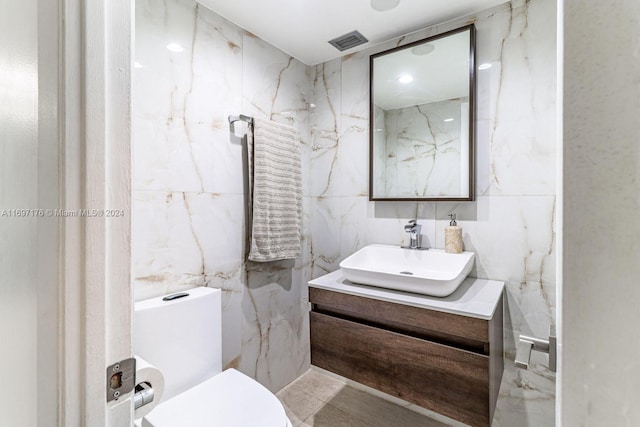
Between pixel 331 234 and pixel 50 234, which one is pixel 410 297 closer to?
pixel 331 234

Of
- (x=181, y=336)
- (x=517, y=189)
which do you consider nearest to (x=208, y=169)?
(x=181, y=336)

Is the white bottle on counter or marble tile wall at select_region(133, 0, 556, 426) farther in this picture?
the white bottle on counter

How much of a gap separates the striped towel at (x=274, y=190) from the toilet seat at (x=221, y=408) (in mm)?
659

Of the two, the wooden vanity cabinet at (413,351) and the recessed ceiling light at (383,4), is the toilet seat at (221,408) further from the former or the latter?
the recessed ceiling light at (383,4)

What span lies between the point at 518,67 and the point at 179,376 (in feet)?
7.22

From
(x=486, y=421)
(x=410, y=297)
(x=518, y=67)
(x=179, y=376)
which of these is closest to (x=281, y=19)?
(x=518, y=67)

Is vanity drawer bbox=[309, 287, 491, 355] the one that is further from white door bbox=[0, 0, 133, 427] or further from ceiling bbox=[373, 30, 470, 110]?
ceiling bbox=[373, 30, 470, 110]

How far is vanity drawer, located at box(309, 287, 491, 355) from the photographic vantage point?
112 cm

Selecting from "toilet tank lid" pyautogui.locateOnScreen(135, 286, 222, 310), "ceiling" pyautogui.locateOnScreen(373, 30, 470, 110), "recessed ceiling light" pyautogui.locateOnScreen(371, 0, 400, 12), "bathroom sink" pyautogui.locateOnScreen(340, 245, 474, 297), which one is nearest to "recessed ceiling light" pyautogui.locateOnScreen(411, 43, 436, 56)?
"ceiling" pyautogui.locateOnScreen(373, 30, 470, 110)

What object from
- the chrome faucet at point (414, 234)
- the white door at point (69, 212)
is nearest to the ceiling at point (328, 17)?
the chrome faucet at point (414, 234)

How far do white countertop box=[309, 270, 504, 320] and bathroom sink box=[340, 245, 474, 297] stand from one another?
0.04 metres

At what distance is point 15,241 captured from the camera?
54cm

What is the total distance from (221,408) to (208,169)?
1.10 meters

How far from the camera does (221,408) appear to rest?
1136 millimetres
